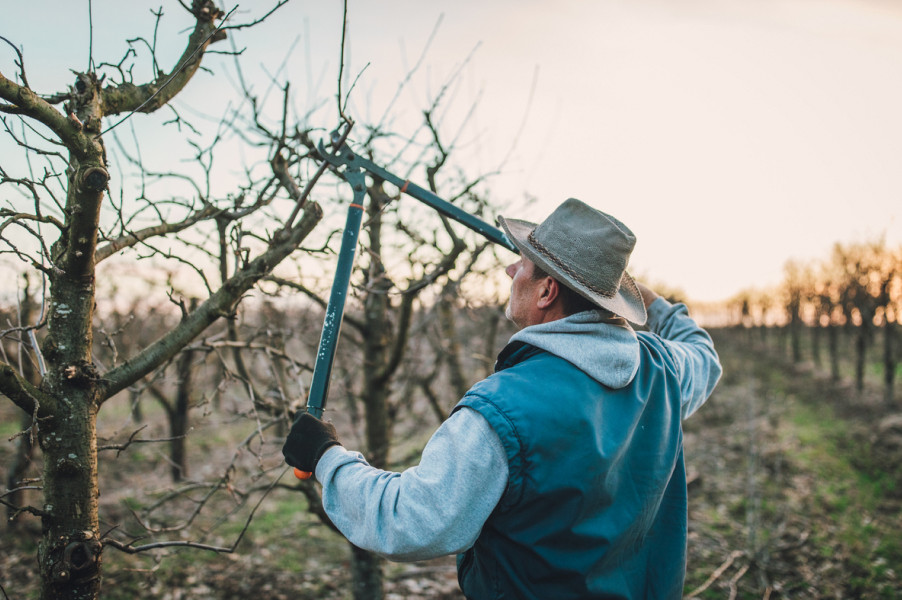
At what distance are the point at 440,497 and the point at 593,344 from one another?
2.10 ft

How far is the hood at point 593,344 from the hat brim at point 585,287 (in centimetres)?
6

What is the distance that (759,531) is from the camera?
281 inches

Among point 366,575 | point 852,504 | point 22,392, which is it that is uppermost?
point 22,392

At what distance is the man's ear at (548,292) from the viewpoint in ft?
5.78

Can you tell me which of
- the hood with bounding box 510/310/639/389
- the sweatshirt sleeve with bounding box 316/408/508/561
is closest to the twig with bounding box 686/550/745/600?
the hood with bounding box 510/310/639/389

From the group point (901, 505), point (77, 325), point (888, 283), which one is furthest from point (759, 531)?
point (888, 283)

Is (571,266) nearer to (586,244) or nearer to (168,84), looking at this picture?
(586,244)

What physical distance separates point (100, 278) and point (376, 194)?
1290 centimetres

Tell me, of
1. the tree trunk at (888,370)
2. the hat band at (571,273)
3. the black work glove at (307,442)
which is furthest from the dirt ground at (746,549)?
the tree trunk at (888,370)

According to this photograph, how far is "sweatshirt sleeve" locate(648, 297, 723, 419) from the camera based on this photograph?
215 cm

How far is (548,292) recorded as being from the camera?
1.78 metres

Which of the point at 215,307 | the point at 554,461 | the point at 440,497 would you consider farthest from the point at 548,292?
the point at 215,307

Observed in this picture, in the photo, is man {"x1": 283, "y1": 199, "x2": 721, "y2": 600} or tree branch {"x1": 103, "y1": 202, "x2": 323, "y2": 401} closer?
man {"x1": 283, "y1": 199, "x2": 721, "y2": 600}

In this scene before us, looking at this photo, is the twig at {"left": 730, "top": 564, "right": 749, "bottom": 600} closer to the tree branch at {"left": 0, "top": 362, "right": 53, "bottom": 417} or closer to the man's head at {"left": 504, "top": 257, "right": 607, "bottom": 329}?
the man's head at {"left": 504, "top": 257, "right": 607, "bottom": 329}
